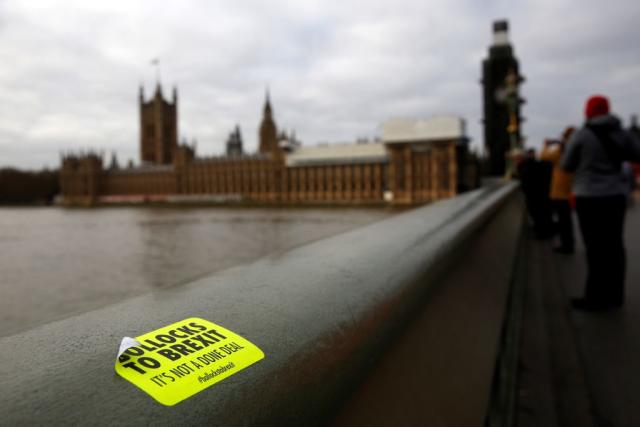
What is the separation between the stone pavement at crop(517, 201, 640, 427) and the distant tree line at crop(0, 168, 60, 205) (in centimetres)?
6165

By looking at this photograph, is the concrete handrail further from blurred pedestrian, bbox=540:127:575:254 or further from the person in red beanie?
blurred pedestrian, bbox=540:127:575:254

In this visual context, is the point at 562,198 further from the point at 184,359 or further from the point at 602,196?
the point at 184,359

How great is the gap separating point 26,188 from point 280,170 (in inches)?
1432

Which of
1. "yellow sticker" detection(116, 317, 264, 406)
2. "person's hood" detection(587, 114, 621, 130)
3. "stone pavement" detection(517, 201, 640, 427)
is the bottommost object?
"stone pavement" detection(517, 201, 640, 427)

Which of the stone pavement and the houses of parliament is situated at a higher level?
the houses of parliament

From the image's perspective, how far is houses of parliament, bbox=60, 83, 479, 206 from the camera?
42.4 metres

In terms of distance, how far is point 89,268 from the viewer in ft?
16.3

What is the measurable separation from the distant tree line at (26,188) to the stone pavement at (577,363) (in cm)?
6165

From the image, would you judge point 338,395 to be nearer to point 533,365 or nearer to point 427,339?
point 427,339

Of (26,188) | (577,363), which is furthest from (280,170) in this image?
(577,363)

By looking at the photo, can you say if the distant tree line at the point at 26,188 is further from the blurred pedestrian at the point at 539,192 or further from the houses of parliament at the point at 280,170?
the blurred pedestrian at the point at 539,192

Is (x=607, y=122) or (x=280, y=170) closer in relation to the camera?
(x=607, y=122)

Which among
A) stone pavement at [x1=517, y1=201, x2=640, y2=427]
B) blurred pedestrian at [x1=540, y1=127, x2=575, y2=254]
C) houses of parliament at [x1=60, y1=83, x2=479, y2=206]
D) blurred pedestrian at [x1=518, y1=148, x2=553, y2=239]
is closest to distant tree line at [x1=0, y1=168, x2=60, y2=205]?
houses of parliament at [x1=60, y1=83, x2=479, y2=206]

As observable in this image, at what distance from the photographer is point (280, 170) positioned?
54.2m
